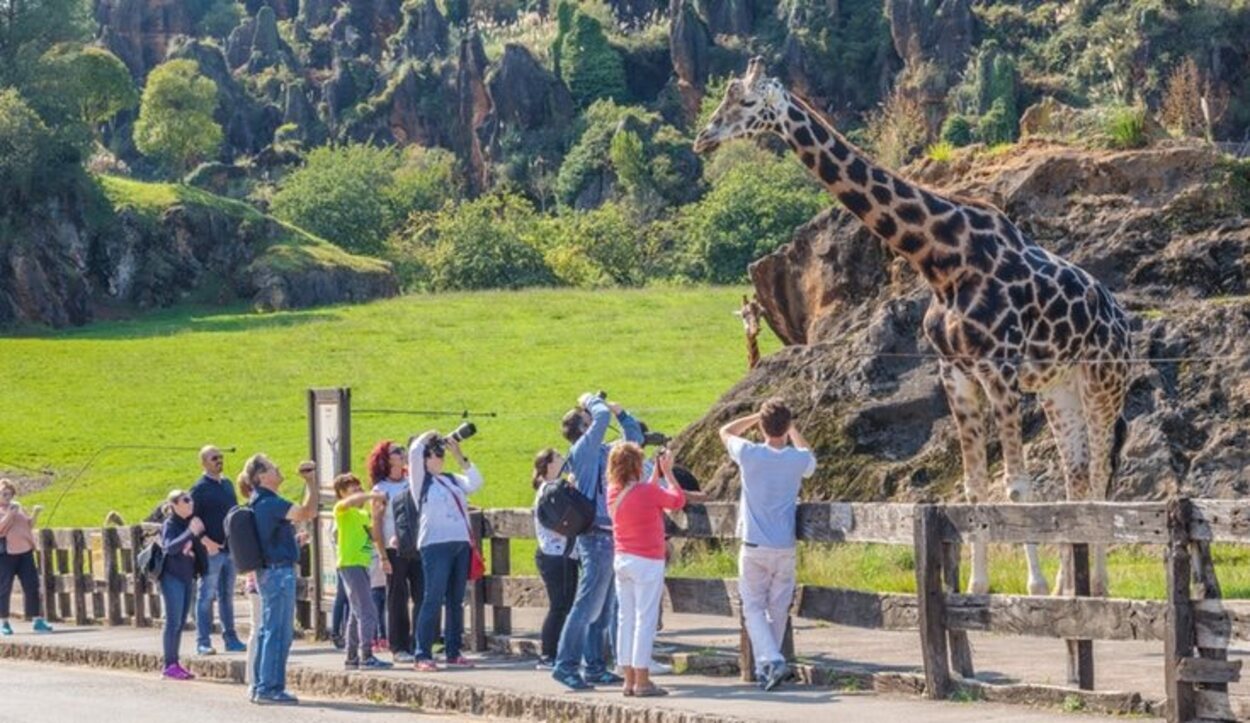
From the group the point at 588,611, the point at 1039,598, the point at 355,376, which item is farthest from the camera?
the point at 355,376

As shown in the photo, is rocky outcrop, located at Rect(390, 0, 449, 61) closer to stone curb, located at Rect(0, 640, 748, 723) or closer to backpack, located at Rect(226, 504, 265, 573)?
stone curb, located at Rect(0, 640, 748, 723)

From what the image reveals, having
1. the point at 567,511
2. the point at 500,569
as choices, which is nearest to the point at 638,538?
the point at 567,511

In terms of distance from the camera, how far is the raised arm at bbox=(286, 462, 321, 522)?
1941cm

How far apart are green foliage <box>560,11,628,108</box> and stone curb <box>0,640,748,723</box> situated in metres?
145

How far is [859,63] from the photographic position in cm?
16362

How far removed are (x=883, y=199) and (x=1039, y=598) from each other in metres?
6.44

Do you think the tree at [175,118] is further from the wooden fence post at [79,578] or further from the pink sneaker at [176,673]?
the pink sneaker at [176,673]

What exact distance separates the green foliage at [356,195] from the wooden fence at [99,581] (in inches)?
3856

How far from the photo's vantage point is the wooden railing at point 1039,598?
1410 centimetres

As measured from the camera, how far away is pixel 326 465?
78.6 ft

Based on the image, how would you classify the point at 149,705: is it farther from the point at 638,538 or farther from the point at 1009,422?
the point at 1009,422

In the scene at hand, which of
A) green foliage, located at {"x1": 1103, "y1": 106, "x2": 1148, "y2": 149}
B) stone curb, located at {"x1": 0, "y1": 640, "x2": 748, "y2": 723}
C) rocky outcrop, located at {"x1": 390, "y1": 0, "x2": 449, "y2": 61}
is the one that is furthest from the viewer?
rocky outcrop, located at {"x1": 390, "y1": 0, "x2": 449, "y2": 61}

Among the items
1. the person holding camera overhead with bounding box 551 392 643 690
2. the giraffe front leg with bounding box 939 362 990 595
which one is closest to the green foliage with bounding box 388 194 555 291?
the giraffe front leg with bounding box 939 362 990 595

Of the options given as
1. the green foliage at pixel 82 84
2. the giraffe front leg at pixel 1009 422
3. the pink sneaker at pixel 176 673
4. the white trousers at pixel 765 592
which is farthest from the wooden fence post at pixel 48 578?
the green foliage at pixel 82 84
